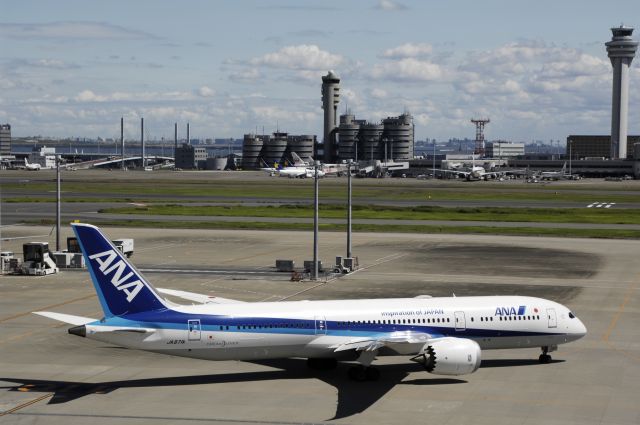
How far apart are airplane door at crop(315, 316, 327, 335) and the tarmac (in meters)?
2.67

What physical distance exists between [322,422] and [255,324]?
6736 mm

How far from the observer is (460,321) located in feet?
147

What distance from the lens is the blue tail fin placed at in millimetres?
40250

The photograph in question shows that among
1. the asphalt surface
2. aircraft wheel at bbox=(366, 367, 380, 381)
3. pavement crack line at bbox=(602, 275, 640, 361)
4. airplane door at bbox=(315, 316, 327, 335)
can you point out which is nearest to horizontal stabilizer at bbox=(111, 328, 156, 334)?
airplane door at bbox=(315, 316, 327, 335)

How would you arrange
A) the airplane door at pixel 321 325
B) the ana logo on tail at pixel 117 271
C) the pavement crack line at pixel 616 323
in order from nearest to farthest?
the ana logo on tail at pixel 117 271 → the airplane door at pixel 321 325 → the pavement crack line at pixel 616 323

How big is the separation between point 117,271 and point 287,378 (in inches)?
405

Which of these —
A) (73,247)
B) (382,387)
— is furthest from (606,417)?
(73,247)

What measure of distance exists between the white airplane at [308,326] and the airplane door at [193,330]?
1.8 inches

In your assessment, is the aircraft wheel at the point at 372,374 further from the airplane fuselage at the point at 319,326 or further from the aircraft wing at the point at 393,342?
the aircraft wing at the point at 393,342

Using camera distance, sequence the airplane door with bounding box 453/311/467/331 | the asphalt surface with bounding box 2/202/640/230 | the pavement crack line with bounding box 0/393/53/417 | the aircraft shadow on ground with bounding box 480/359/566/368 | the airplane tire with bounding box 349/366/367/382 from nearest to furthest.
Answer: the pavement crack line with bounding box 0/393/53/417 → the airplane tire with bounding box 349/366/367/382 → the airplane door with bounding box 453/311/467/331 → the aircraft shadow on ground with bounding box 480/359/566/368 → the asphalt surface with bounding box 2/202/640/230

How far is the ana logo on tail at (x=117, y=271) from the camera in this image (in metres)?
40.5


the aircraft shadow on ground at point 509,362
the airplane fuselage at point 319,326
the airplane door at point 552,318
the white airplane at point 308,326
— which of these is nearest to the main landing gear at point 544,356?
the aircraft shadow on ground at point 509,362

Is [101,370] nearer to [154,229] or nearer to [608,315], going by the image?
[608,315]

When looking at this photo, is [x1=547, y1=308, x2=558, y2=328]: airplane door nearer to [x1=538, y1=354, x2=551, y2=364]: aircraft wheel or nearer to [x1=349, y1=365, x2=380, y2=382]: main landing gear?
[x1=538, y1=354, x2=551, y2=364]: aircraft wheel
